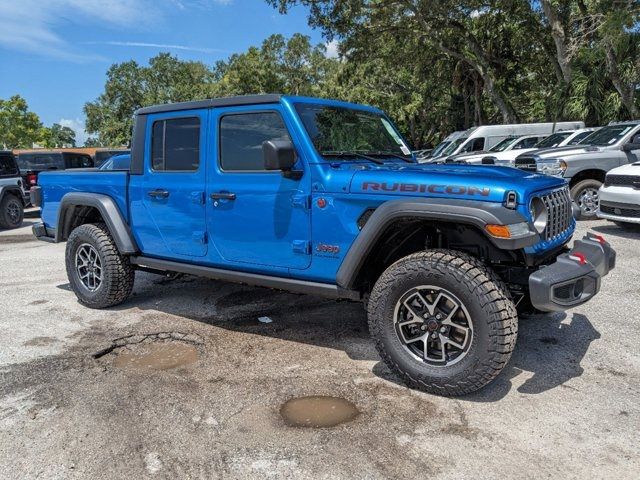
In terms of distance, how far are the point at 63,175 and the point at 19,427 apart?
10.6 ft

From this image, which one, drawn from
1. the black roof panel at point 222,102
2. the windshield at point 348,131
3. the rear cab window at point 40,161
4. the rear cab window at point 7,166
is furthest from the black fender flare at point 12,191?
the windshield at point 348,131

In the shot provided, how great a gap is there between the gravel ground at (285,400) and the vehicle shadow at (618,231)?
Answer: 3370 mm

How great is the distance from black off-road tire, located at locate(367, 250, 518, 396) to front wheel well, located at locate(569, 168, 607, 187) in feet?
24.0

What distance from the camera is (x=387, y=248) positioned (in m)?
3.65

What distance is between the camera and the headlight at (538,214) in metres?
3.18

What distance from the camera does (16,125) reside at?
1976 inches

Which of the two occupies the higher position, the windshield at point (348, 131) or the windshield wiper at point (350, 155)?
the windshield at point (348, 131)

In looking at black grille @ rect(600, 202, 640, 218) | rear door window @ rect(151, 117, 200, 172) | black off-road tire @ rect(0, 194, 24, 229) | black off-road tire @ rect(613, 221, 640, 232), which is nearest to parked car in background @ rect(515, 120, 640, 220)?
black off-road tire @ rect(613, 221, 640, 232)

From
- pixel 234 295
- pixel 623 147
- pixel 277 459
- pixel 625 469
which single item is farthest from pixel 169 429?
pixel 623 147

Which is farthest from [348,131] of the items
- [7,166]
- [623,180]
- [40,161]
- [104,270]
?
[40,161]

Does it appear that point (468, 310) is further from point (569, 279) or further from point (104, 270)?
point (104, 270)

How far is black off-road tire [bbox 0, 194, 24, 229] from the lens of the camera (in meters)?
11.7

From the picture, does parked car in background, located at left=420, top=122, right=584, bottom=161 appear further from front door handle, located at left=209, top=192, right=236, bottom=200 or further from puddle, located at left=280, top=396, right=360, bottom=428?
puddle, located at left=280, top=396, right=360, bottom=428

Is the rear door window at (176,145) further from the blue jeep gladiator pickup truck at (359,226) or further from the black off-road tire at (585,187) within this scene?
the black off-road tire at (585,187)
